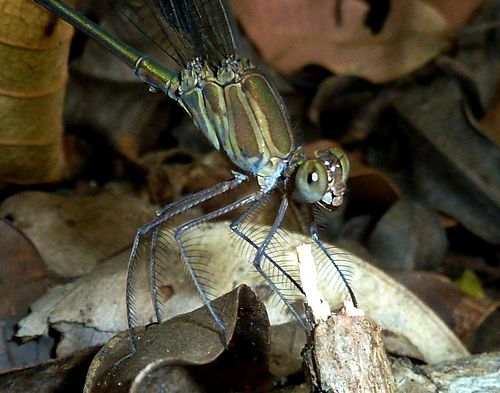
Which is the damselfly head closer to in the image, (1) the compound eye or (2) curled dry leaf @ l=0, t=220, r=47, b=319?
(1) the compound eye

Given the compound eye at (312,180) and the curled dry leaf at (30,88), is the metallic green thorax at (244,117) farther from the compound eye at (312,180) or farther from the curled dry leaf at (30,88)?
the curled dry leaf at (30,88)


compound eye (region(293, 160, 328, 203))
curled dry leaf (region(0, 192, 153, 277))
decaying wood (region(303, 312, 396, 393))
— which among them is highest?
curled dry leaf (region(0, 192, 153, 277))

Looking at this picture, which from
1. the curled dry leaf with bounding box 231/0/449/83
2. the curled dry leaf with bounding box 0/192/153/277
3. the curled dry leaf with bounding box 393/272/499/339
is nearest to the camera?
the curled dry leaf with bounding box 0/192/153/277

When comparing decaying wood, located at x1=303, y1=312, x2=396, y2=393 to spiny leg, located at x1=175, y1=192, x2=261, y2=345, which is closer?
decaying wood, located at x1=303, y1=312, x2=396, y2=393

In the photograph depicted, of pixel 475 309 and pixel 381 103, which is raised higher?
pixel 381 103

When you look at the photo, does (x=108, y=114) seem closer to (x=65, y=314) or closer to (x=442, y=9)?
(x=65, y=314)

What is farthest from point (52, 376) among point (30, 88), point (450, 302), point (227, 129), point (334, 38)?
point (334, 38)

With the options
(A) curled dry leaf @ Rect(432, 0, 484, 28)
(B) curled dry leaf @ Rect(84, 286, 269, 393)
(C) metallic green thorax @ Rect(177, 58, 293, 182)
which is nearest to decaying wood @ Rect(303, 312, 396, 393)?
(B) curled dry leaf @ Rect(84, 286, 269, 393)

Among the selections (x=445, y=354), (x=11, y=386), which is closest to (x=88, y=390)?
(x=11, y=386)
